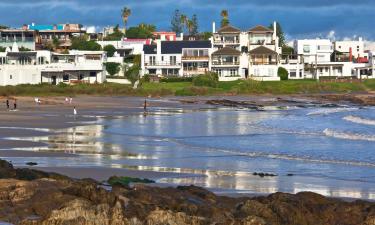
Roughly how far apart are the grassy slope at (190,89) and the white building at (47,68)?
3070 mm

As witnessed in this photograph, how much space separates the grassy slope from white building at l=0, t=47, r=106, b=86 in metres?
3.07

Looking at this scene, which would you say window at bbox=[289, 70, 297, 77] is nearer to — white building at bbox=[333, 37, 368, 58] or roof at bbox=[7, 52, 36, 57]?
white building at bbox=[333, 37, 368, 58]

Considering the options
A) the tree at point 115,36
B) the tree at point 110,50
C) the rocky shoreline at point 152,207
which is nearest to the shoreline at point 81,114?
the rocky shoreline at point 152,207

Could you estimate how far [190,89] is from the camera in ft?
257

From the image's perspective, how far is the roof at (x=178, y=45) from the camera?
9172 centimetres

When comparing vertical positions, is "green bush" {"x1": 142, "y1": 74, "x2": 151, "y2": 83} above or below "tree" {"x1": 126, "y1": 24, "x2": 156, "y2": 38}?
below

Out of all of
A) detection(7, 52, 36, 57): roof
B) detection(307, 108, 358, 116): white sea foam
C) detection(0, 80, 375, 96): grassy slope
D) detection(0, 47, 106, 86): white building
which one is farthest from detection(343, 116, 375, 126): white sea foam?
detection(7, 52, 36, 57): roof

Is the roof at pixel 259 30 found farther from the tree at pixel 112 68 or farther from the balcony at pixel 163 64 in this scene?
the tree at pixel 112 68

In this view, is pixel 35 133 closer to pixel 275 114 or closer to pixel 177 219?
pixel 275 114

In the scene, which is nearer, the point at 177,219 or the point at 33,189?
the point at 177,219

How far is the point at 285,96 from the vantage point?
261ft

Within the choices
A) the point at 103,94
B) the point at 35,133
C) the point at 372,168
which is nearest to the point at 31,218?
the point at 372,168

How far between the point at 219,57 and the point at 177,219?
253 feet

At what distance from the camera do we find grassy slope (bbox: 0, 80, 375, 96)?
73.7 metres
